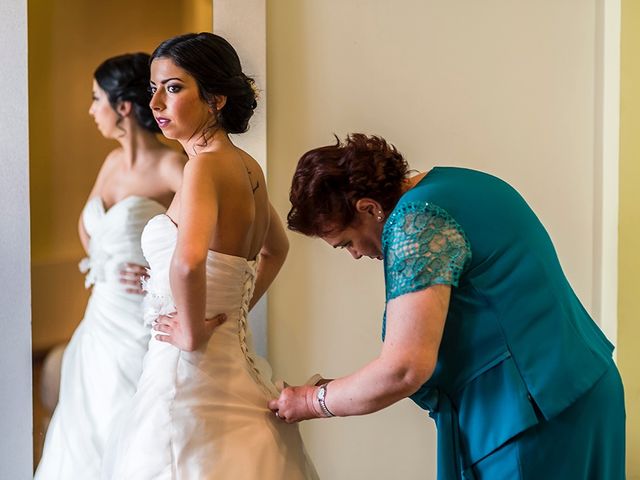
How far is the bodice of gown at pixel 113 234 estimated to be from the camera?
2.46m

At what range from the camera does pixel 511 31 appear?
8.58ft

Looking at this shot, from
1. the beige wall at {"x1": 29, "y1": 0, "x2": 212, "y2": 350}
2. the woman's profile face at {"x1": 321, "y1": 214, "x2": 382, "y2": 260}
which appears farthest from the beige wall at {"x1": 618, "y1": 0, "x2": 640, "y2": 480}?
the beige wall at {"x1": 29, "y1": 0, "x2": 212, "y2": 350}

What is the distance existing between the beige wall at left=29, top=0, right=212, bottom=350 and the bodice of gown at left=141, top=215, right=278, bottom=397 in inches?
31.1

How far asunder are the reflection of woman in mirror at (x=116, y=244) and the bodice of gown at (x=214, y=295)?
2.15ft

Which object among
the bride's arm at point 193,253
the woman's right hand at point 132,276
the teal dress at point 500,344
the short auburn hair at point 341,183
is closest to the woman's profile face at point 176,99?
the bride's arm at point 193,253

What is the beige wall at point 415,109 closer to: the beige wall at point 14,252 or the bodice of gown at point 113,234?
the bodice of gown at point 113,234

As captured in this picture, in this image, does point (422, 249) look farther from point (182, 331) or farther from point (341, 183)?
point (182, 331)

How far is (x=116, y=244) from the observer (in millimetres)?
2469

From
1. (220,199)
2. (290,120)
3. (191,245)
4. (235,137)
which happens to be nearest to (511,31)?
(290,120)

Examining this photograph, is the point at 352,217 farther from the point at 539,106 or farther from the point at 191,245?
the point at 539,106

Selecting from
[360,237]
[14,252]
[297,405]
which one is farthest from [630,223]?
[14,252]

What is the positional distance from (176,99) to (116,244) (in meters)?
0.81

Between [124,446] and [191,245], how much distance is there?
0.50m

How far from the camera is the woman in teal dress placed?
4.66 feet
